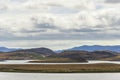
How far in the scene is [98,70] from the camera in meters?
126

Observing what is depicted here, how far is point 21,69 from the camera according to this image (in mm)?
131125

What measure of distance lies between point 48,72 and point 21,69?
12.8 meters

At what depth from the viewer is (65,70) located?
123938 millimetres
